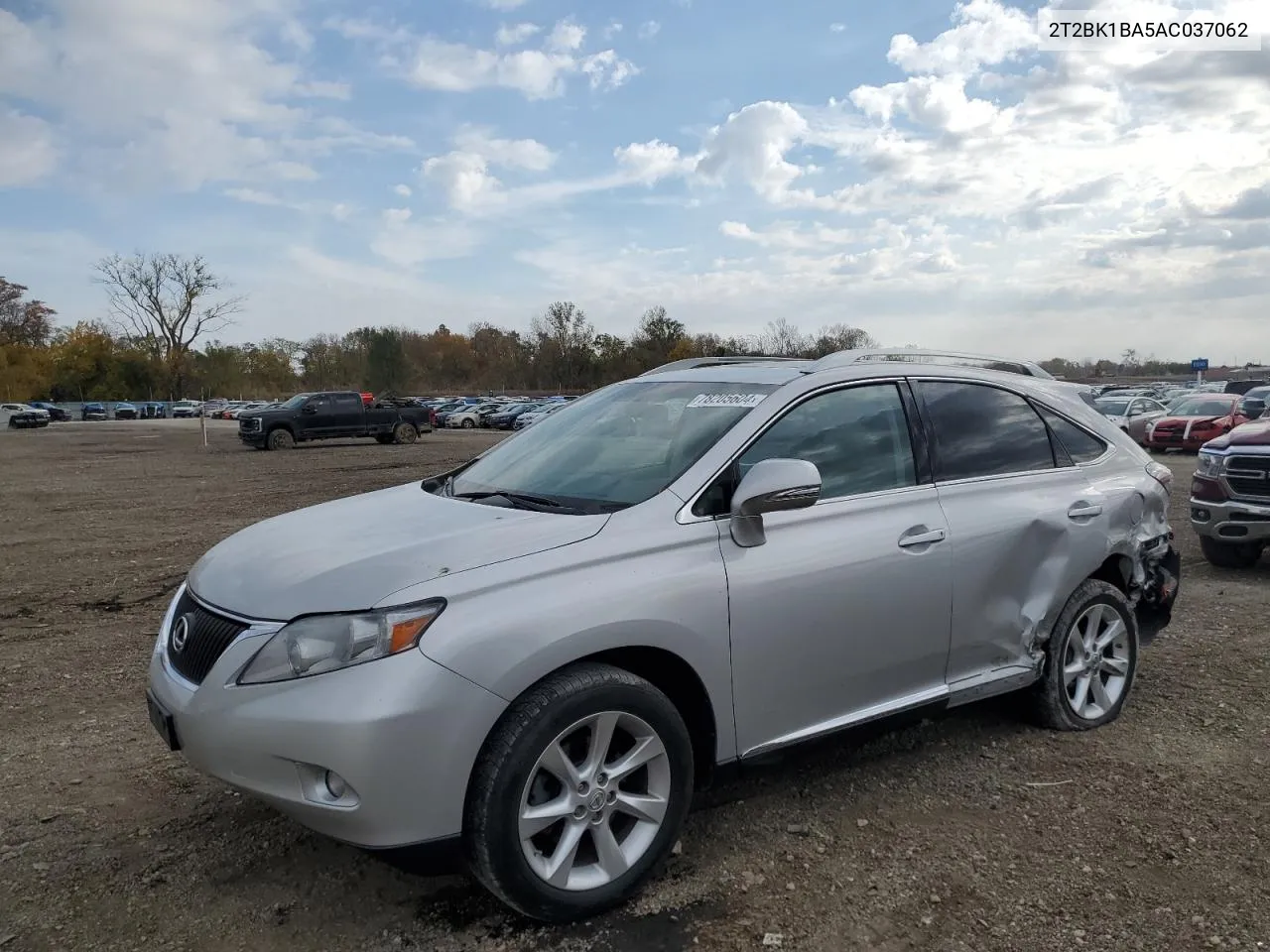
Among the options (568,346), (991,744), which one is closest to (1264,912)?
(991,744)

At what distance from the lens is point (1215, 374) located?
10056 cm

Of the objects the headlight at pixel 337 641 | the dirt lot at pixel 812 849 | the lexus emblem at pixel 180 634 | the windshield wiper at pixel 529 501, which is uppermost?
the windshield wiper at pixel 529 501

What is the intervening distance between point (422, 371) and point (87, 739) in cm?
10360

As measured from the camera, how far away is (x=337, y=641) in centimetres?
273

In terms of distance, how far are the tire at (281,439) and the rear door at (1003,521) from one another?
2965cm

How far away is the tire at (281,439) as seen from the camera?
31.1 m

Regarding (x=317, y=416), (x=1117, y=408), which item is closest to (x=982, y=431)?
(x=1117, y=408)

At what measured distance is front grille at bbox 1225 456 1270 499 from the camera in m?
7.76

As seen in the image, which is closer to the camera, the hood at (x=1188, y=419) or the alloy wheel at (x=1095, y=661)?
the alloy wheel at (x=1095, y=661)

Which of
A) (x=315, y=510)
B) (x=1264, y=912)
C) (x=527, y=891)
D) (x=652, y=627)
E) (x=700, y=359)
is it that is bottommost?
(x=1264, y=912)

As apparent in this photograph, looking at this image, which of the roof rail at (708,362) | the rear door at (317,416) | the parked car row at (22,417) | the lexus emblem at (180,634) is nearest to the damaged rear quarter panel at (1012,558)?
the roof rail at (708,362)

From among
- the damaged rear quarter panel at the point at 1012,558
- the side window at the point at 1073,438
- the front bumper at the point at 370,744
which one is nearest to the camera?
the front bumper at the point at 370,744

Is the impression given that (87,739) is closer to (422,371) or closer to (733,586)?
(733,586)

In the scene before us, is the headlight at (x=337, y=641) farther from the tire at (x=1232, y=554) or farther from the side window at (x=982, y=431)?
the tire at (x=1232, y=554)
